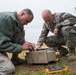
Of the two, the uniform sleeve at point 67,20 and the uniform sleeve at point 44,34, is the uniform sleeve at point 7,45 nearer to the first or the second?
the uniform sleeve at point 67,20

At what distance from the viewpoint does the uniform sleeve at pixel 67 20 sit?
18.1 feet

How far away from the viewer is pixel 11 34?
4.71 m

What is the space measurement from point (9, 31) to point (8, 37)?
4.5 inches

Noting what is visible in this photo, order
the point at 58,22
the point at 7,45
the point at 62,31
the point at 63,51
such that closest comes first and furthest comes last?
1. the point at 7,45
2. the point at 62,31
3. the point at 58,22
4. the point at 63,51

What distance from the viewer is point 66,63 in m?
5.07

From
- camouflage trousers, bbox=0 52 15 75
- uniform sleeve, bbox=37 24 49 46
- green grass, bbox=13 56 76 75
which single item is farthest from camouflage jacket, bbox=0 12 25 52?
uniform sleeve, bbox=37 24 49 46

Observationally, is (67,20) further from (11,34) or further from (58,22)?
(11,34)

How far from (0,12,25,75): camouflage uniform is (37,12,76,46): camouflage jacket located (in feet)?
3.61

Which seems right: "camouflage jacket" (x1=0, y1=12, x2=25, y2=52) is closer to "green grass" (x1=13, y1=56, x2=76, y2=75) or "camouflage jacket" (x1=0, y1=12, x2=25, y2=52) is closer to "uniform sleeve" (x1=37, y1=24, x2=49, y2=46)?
"green grass" (x1=13, y1=56, x2=76, y2=75)

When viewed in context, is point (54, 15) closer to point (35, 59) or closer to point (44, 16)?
point (44, 16)

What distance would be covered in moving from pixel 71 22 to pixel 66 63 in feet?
3.23

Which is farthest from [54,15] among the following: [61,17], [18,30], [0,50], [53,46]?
[0,50]

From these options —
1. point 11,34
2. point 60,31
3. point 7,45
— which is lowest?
point 60,31

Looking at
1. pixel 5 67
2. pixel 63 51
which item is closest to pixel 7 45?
pixel 5 67
